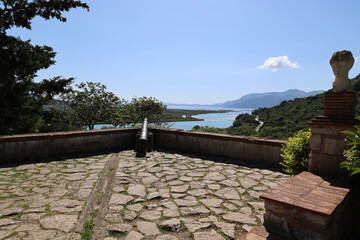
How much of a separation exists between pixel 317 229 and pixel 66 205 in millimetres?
3314

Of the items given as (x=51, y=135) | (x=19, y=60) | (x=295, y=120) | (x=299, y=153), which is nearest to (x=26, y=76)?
(x=19, y=60)

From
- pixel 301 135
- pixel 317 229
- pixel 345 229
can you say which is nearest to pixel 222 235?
pixel 317 229

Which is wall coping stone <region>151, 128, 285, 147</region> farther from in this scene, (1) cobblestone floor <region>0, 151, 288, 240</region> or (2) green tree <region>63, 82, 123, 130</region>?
(2) green tree <region>63, 82, 123, 130</region>

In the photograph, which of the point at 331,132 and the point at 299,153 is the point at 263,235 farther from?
the point at 299,153

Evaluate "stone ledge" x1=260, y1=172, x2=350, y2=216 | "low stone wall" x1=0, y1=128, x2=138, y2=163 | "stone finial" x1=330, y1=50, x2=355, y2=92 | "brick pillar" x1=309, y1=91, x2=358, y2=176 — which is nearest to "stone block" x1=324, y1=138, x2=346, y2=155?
"brick pillar" x1=309, y1=91, x2=358, y2=176

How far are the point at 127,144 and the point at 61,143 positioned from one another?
7.07 ft

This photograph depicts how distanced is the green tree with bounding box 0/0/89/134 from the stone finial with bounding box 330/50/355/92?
890 centimetres

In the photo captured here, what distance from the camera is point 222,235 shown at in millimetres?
2768

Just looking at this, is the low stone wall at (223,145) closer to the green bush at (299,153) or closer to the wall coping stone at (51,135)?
the wall coping stone at (51,135)

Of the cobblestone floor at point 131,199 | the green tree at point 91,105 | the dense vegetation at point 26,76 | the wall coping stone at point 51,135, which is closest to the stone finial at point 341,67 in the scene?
the cobblestone floor at point 131,199

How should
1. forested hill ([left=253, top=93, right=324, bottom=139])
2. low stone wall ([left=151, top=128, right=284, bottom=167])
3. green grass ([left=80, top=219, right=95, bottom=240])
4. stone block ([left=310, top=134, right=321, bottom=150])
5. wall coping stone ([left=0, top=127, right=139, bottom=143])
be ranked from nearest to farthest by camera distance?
green grass ([left=80, top=219, right=95, bottom=240]) → stone block ([left=310, top=134, right=321, bottom=150]) → wall coping stone ([left=0, top=127, right=139, bottom=143]) → low stone wall ([left=151, top=128, right=284, bottom=167]) → forested hill ([left=253, top=93, right=324, bottom=139])

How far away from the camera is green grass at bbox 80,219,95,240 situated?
2.66 metres

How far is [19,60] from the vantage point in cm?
782

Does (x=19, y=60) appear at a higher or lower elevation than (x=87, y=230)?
higher
